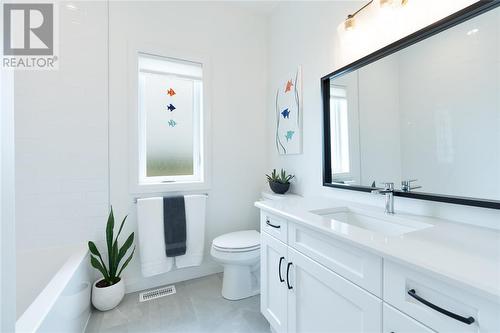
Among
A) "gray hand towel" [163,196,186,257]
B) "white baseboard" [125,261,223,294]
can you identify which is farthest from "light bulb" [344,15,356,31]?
"white baseboard" [125,261,223,294]

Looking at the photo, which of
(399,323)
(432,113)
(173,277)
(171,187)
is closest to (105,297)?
(173,277)

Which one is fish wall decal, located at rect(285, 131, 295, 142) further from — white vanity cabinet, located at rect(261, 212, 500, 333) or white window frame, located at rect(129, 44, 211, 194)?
white vanity cabinet, located at rect(261, 212, 500, 333)

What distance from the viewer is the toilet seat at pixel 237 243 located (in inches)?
69.8

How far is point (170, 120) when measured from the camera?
7.52 ft

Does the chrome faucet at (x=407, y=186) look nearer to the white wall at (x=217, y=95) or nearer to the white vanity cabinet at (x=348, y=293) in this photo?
the white vanity cabinet at (x=348, y=293)

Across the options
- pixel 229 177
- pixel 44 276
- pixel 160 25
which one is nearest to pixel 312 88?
pixel 229 177

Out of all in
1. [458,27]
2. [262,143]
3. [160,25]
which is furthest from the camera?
[262,143]

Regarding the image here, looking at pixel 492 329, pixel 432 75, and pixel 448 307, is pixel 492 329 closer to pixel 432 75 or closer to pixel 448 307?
pixel 448 307

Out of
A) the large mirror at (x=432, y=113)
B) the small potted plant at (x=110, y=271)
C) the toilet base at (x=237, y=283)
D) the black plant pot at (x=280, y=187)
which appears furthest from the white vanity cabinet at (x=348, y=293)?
the small potted plant at (x=110, y=271)

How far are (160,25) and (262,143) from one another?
4.98 ft

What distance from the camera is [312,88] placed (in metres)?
1.89

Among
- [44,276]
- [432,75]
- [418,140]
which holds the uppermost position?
[432,75]

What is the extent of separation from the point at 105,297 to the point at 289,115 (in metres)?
2.14

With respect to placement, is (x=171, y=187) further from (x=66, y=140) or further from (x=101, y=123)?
(x=66, y=140)
